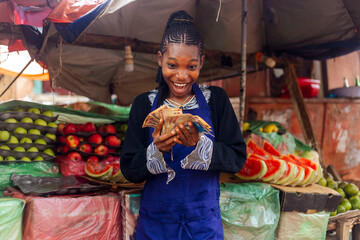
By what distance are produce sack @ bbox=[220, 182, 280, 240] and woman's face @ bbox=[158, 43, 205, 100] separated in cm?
118

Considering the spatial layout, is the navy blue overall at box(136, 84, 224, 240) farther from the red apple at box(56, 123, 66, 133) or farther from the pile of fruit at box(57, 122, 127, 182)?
the red apple at box(56, 123, 66, 133)

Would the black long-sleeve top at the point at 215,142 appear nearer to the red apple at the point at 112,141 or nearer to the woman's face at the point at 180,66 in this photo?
the woman's face at the point at 180,66

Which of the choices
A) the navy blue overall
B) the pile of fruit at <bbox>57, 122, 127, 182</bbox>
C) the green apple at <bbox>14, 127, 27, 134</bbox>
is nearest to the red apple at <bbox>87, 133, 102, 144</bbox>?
the pile of fruit at <bbox>57, 122, 127, 182</bbox>

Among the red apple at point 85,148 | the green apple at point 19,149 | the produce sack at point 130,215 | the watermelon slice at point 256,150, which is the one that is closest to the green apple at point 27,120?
the green apple at point 19,149

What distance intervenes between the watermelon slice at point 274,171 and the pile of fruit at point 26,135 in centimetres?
209

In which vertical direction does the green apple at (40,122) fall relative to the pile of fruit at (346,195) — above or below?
above

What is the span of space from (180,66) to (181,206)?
80 centimetres

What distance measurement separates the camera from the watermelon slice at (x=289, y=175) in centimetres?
302

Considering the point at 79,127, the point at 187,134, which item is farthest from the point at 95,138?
the point at 187,134

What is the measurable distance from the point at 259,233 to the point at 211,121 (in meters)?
1.33

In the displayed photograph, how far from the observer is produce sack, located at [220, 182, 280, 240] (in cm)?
258

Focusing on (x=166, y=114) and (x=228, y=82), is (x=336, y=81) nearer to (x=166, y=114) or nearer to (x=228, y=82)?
(x=228, y=82)

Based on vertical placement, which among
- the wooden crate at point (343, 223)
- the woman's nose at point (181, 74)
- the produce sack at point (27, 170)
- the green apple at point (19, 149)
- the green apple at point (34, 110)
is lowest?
the wooden crate at point (343, 223)

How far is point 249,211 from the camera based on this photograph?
266cm
